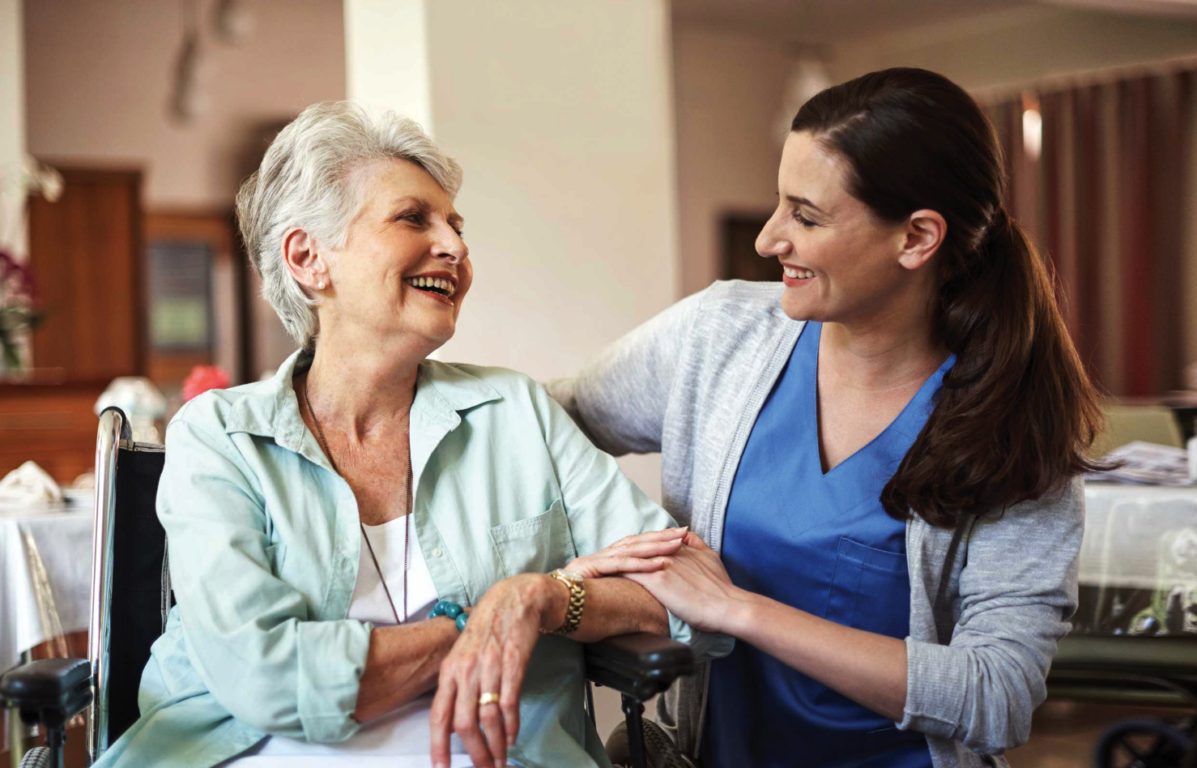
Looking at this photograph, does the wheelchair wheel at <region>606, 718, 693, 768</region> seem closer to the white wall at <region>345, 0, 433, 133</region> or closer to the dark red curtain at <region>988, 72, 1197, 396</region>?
the white wall at <region>345, 0, 433, 133</region>

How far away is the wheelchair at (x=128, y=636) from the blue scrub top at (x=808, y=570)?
0.48ft

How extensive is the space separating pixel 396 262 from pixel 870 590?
0.79 metres

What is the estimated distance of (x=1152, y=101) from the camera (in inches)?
256

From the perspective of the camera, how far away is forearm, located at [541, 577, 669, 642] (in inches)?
51.3

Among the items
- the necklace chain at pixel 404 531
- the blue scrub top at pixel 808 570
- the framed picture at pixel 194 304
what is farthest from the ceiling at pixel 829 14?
the necklace chain at pixel 404 531

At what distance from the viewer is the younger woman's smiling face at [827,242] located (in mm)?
1434

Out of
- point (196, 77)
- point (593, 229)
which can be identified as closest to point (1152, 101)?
point (593, 229)

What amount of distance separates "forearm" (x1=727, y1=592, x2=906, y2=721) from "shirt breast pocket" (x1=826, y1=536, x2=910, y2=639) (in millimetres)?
112

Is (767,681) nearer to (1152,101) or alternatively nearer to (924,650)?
(924,650)

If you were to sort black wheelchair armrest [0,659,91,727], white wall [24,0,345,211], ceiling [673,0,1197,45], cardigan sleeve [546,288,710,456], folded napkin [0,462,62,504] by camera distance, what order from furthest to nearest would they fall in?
ceiling [673,0,1197,45], white wall [24,0,345,211], folded napkin [0,462,62,504], cardigan sleeve [546,288,710,456], black wheelchair armrest [0,659,91,727]

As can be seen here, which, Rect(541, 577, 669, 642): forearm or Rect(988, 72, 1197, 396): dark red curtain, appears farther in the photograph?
Rect(988, 72, 1197, 396): dark red curtain

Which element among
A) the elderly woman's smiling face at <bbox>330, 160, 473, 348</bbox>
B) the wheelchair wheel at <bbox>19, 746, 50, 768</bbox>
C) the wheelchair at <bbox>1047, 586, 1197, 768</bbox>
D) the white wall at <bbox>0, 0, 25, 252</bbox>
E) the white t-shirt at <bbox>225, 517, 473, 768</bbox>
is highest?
the white wall at <bbox>0, 0, 25, 252</bbox>

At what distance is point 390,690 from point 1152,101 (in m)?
6.72

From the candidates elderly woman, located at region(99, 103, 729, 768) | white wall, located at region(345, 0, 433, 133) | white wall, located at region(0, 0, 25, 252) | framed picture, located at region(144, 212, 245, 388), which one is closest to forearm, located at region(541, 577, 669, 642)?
elderly woman, located at region(99, 103, 729, 768)
